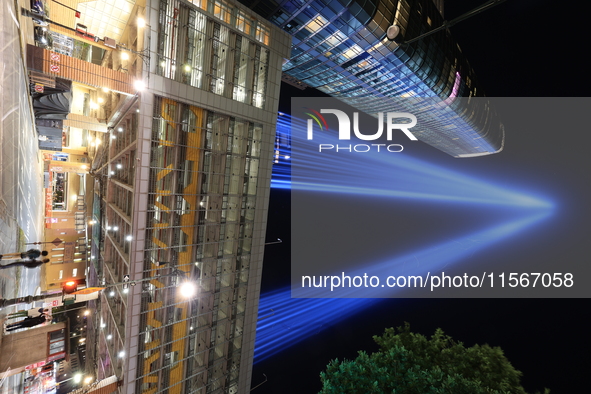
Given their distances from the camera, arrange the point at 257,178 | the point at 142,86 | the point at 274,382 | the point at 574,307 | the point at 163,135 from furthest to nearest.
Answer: the point at 274,382, the point at 574,307, the point at 257,178, the point at 163,135, the point at 142,86

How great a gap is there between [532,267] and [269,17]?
39.6m

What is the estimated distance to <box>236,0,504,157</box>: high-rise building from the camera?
22969 mm

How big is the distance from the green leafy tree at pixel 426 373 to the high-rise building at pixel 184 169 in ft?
34.6

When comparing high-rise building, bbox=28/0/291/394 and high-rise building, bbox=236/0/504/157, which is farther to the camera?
high-rise building, bbox=236/0/504/157

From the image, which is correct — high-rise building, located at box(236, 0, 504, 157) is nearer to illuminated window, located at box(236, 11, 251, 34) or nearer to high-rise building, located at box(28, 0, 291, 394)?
illuminated window, located at box(236, 11, 251, 34)

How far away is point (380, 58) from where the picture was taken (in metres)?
29.2

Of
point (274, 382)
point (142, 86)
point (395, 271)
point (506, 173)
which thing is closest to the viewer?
point (142, 86)

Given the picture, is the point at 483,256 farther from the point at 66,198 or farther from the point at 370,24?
the point at 66,198

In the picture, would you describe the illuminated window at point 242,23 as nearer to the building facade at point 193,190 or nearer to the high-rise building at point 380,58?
the building facade at point 193,190

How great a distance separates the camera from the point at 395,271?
36.4 metres

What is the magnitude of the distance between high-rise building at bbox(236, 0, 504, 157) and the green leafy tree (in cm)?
1984

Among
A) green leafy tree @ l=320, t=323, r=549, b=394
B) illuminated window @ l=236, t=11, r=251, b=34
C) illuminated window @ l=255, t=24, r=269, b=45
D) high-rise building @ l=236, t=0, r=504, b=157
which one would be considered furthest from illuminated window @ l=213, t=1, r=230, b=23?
green leafy tree @ l=320, t=323, r=549, b=394

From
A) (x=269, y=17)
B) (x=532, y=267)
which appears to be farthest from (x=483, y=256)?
(x=269, y=17)

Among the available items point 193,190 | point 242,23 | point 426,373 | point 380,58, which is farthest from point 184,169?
point 380,58
